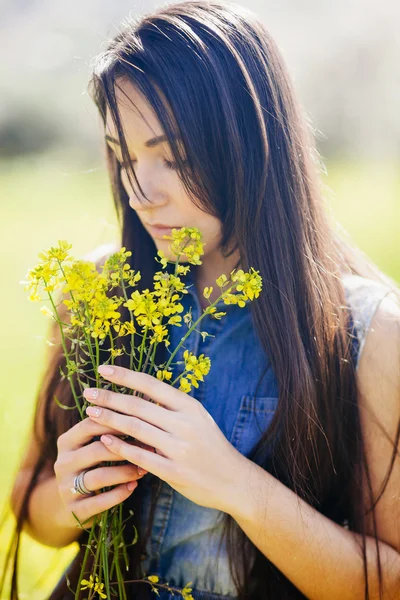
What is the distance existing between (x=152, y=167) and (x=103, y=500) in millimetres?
797

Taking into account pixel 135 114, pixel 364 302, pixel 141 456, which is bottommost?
pixel 141 456

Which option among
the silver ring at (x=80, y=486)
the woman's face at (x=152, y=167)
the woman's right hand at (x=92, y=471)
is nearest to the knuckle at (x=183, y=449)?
the woman's right hand at (x=92, y=471)

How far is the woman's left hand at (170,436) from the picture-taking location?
132 cm

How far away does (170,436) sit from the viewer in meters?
1.36

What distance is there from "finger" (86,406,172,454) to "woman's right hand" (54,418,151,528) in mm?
67

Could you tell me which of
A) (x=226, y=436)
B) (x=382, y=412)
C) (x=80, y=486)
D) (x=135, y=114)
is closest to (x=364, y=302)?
(x=382, y=412)

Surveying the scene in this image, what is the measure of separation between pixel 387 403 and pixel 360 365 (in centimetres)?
12

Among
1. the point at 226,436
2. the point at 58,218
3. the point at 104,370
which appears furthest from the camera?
the point at 58,218

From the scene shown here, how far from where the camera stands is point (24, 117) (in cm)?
705

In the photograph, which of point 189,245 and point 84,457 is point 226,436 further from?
point 189,245

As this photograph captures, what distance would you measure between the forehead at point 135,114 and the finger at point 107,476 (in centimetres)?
79

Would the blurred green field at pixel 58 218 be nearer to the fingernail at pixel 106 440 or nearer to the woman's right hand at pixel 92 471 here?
the woman's right hand at pixel 92 471

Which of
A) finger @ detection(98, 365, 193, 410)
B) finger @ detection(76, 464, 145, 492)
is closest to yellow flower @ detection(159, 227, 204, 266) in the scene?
finger @ detection(98, 365, 193, 410)

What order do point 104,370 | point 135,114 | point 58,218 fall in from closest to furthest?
point 104,370 < point 135,114 < point 58,218
